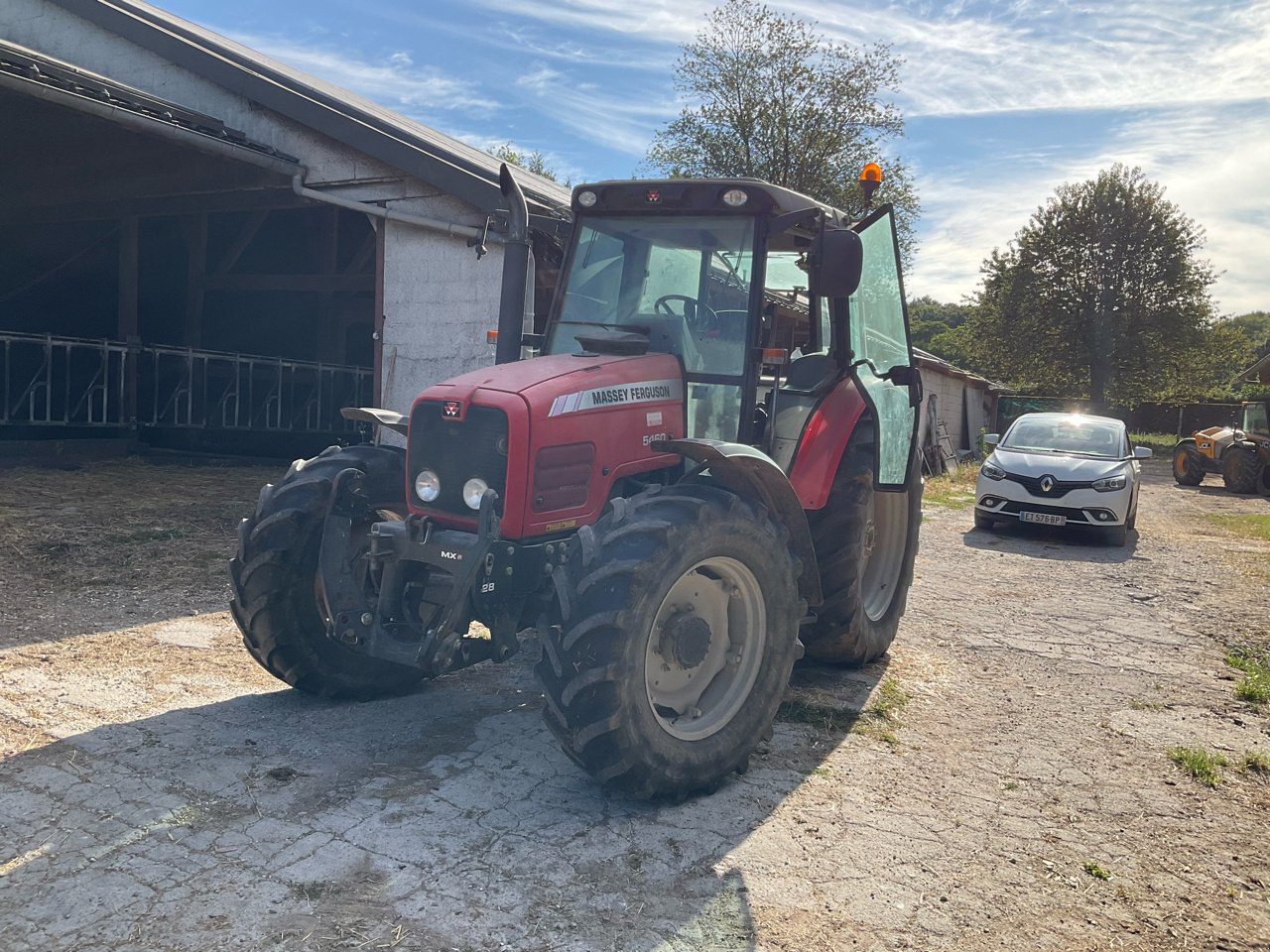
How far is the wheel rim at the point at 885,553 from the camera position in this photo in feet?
18.4

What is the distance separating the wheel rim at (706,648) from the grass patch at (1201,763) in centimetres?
189

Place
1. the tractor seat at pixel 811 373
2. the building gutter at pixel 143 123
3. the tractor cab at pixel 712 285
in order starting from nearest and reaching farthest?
1. the tractor cab at pixel 712 285
2. the tractor seat at pixel 811 373
3. the building gutter at pixel 143 123

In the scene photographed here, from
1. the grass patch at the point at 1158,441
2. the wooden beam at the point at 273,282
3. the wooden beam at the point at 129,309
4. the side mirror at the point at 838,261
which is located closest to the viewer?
the side mirror at the point at 838,261

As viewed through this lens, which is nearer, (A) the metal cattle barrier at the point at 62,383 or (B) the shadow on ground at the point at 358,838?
(B) the shadow on ground at the point at 358,838

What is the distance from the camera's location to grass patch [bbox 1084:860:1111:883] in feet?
10.1

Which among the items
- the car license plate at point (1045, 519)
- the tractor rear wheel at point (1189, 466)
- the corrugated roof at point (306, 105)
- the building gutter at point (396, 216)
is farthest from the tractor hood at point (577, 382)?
the tractor rear wheel at point (1189, 466)

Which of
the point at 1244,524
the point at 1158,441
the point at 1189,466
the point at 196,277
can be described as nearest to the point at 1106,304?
the point at 1158,441

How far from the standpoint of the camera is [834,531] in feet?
15.5

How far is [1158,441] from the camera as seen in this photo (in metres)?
36.1

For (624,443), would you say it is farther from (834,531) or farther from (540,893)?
(540,893)

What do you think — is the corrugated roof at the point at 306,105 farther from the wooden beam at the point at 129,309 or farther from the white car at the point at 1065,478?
the white car at the point at 1065,478

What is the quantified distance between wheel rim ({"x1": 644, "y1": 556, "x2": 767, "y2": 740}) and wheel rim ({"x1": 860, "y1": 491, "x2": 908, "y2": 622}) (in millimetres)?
1852

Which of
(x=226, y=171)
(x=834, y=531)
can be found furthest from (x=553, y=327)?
(x=226, y=171)

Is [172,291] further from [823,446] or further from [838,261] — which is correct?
[838,261]
